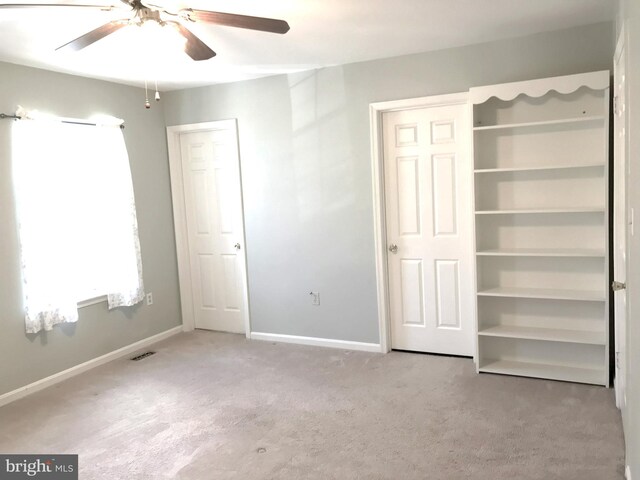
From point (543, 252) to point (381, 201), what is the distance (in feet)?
4.19

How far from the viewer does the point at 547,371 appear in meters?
3.71

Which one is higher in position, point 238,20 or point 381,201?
point 238,20

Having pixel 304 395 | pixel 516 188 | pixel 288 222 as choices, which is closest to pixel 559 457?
pixel 304 395

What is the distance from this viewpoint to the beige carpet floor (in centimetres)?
271

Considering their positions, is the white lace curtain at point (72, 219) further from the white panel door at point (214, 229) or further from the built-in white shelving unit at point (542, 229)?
the built-in white shelving unit at point (542, 229)

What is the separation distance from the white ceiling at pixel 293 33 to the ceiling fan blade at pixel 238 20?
1.39 ft

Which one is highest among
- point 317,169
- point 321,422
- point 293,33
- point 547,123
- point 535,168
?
point 293,33

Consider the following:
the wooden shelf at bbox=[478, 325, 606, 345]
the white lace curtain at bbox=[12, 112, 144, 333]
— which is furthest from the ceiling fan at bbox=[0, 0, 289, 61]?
the wooden shelf at bbox=[478, 325, 606, 345]

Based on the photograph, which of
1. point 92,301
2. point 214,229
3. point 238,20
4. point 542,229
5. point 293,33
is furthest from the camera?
point 214,229

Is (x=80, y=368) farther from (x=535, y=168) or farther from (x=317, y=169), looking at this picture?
(x=535, y=168)

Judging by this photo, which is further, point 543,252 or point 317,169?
point 317,169

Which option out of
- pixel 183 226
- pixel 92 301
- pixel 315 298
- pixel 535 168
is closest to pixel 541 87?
pixel 535 168

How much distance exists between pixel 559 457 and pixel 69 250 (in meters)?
3.62

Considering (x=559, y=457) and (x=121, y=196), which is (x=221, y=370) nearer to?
(x=121, y=196)
